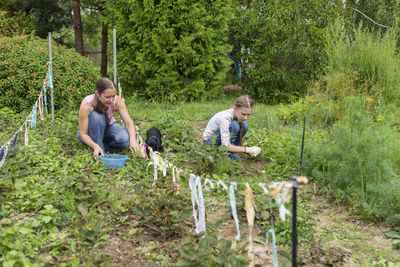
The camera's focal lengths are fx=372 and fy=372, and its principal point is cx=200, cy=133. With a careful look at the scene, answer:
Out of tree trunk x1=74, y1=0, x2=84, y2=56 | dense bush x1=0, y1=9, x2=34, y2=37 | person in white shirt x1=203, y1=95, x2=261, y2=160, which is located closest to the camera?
person in white shirt x1=203, y1=95, x2=261, y2=160

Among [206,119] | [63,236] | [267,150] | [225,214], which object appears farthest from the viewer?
[206,119]

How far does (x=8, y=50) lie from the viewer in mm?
7180

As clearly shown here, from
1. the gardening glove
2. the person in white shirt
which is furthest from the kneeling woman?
the gardening glove

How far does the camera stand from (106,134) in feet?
15.7

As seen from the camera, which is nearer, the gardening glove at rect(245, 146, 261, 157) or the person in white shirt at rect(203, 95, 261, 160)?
the person in white shirt at rect(203, 95, 261, 160)

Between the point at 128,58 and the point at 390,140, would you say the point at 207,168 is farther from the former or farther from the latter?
the point at 128,58

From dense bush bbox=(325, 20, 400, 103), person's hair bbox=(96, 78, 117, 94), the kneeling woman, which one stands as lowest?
the kneeling woman

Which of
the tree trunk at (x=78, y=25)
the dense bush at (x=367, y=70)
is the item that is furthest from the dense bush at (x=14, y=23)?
the dense bush at (x=367, y=70)

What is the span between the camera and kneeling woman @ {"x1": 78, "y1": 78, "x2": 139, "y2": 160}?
415 cm

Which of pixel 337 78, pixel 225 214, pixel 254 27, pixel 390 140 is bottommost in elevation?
pixel 225 214

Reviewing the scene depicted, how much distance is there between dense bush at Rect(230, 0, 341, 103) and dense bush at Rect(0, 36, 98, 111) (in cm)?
407

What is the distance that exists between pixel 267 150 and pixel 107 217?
243cm

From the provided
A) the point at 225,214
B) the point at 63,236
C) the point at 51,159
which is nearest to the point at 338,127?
the point at 225,214

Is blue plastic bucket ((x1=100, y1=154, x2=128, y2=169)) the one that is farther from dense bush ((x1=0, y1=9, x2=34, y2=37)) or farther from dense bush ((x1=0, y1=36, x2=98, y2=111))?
dense bush ((x1=0, y1=9, x2=34, y2=37))
